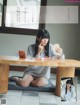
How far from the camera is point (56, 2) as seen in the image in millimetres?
4473

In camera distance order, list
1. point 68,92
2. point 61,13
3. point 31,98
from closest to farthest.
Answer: point 68,92
point 31,98
point 61,13

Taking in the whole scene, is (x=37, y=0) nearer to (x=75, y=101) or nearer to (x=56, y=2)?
(x=56, y=2)

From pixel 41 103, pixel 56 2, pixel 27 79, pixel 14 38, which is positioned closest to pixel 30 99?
pixel 41 103

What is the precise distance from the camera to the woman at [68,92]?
6.57 ft

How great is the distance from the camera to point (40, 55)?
2732 mm

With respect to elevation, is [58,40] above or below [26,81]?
above

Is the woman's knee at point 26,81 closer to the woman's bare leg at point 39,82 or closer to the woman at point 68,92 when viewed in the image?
the woman's bare leg at point 39,82

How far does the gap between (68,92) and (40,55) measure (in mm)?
843

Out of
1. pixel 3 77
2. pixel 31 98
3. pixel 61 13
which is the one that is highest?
pixel 61 13

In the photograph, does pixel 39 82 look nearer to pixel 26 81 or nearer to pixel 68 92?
pixel 26 81

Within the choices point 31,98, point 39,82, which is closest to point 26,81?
point 39,82

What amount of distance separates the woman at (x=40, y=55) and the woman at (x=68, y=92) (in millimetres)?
666

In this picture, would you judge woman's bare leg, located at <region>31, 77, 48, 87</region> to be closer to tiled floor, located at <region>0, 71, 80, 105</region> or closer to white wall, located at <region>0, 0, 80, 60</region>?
tiled floor, located at <region>0, 71, 80, 105</region>

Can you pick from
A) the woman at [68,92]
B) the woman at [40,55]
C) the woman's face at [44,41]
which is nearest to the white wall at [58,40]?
the woman at [40,55]
